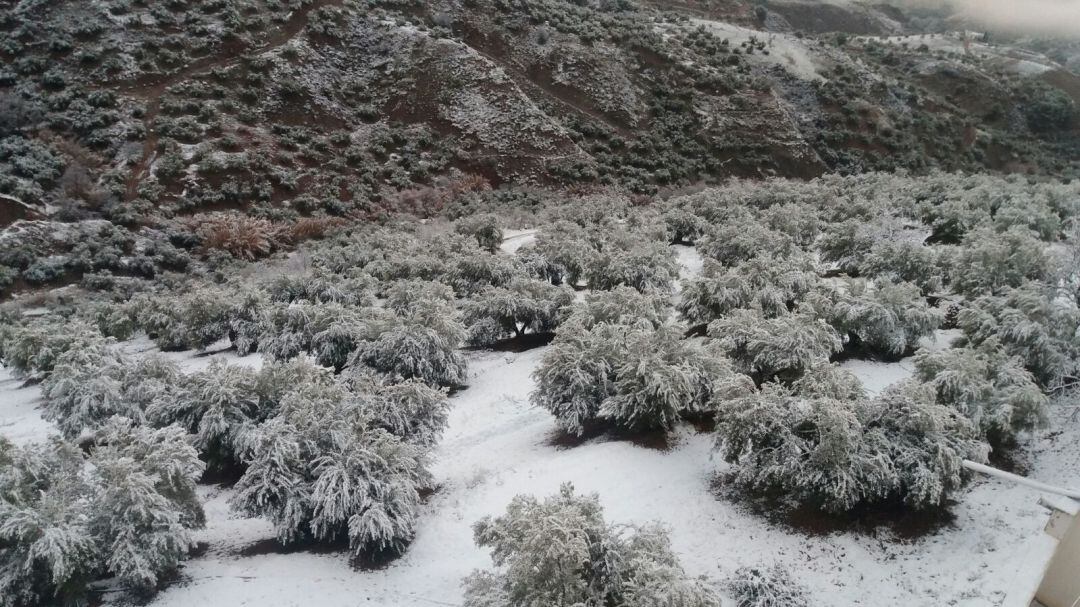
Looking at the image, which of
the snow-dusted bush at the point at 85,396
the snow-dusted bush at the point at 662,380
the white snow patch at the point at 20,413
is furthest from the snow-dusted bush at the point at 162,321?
the snow-dusted bush at the point at 662,380

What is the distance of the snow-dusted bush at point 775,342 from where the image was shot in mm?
12016

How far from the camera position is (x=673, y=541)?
30.4 feet

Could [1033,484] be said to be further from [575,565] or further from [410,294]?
[410,294]

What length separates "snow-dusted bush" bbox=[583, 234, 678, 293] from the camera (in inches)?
771

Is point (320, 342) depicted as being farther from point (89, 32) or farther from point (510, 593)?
point (89, 32)

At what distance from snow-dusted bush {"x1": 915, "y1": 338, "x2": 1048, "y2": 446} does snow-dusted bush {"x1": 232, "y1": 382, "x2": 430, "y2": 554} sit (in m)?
9.34

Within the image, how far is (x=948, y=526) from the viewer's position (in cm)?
931

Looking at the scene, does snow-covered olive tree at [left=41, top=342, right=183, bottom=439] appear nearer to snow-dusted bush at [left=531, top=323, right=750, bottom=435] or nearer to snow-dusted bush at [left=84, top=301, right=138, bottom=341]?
snow-dusted bush at [left=84, top=301, right=138, bottom=341]

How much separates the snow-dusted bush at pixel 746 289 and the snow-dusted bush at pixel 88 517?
1283 centimetres

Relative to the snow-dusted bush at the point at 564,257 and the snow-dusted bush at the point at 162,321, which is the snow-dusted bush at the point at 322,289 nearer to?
the snow-dusted bush at the point at 162,321

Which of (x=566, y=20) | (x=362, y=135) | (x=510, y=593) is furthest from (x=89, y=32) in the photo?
(x=510, y=593)

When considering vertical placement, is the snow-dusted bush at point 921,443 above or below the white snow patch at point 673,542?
above

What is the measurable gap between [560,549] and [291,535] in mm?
5255

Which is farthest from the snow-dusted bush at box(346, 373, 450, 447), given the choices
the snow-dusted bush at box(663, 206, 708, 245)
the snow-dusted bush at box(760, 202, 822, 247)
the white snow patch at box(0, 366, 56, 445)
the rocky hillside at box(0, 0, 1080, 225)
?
the rocky hillside at box(0, 0, 1080, 225)
